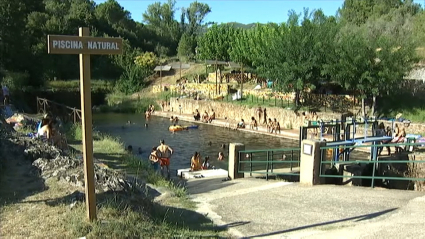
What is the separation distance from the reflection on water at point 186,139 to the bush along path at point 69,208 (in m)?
12.8

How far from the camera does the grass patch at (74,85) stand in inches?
2167

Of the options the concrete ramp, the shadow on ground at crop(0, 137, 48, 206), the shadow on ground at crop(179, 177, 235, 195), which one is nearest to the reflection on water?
the shadow on ground at crop(179, 177, 235, 195)

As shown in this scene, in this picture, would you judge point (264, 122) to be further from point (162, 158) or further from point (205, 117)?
point (162, 158)

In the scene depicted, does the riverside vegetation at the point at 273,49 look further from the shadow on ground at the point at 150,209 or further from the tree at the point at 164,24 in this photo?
the shadow on ground at the point at 150,209

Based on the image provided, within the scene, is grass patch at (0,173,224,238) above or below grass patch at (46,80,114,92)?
below

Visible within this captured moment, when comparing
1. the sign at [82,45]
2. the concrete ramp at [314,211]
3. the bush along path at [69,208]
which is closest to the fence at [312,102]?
the concrete ramp at [314,211]

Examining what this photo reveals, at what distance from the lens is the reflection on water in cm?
2552

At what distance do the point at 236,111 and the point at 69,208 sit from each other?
33533mm

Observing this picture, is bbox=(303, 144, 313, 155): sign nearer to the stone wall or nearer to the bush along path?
the bush along path

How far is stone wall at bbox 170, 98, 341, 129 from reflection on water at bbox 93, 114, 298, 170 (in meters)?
3.59

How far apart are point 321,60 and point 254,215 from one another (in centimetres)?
2782

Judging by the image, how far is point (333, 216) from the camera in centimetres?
806

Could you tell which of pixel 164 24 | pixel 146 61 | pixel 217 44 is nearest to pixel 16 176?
pixel 217 44

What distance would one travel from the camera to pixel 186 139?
3045 centimetres
